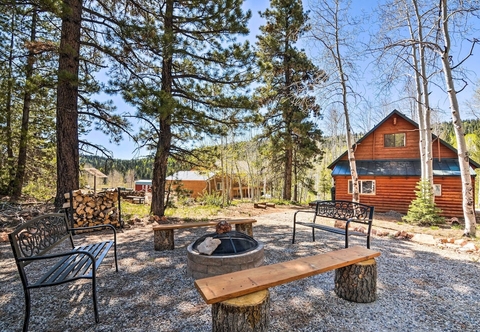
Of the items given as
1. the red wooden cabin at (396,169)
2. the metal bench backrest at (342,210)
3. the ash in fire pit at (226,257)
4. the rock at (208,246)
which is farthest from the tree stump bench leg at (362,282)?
the red wooden cabin at (396,169)

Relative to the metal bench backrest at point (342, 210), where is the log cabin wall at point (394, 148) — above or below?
above

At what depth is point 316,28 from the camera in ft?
28.0

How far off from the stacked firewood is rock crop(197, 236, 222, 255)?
14.2 feet

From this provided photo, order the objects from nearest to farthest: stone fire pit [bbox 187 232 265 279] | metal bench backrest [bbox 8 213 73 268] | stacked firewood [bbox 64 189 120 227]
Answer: metal bench backrest [bbox 8 213 73 268]
stone fire pit [bbox 187 232 265 279]
stacked firewood [bbox 64 189 120 227]

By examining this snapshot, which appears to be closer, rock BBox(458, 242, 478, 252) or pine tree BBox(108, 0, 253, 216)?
rock BBox(458, 242, 478, 252)

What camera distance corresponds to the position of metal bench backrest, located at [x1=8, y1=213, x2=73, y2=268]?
246 centimetres

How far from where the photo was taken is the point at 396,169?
449 inches

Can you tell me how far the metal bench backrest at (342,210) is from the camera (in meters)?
4.74

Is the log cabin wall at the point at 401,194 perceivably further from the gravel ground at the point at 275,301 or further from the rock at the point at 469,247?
the gravel ground at the point at 275,301

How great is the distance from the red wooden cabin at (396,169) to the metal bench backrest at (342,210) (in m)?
7.45

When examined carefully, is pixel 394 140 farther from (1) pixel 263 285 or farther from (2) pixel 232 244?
(1) pixel 263 285

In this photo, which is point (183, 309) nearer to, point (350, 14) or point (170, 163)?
→ point (170, 163)

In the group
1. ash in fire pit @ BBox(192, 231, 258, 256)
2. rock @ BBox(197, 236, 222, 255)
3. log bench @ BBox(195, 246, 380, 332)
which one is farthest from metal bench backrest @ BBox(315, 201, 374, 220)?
rock @ BBox(197, 236, 222, 255)

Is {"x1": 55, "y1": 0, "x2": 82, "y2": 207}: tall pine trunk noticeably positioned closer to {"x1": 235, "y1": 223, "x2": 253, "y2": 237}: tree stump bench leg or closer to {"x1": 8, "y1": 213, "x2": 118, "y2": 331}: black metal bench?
{"x1": 8, "y1": 213, "x2": 118, "y2": 331}: black metal bench
